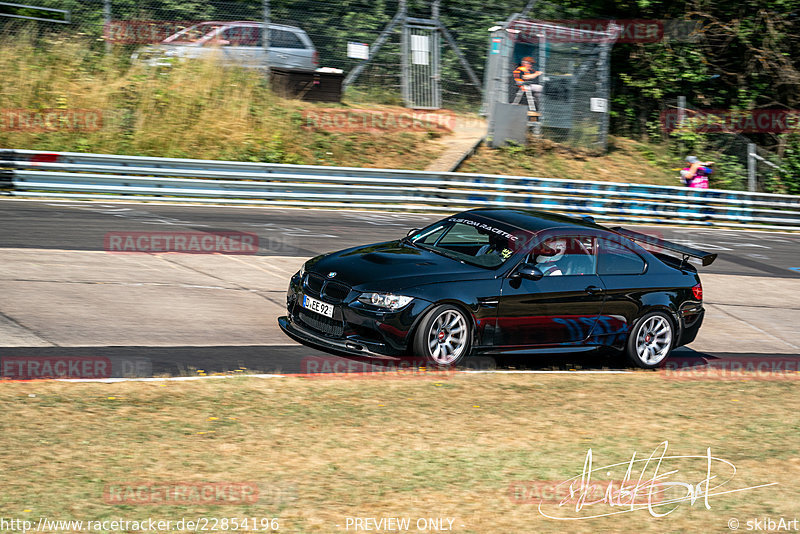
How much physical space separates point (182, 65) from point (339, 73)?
4.10 m

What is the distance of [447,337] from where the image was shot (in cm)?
827

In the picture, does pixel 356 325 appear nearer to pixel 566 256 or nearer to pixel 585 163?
pixel 566 256

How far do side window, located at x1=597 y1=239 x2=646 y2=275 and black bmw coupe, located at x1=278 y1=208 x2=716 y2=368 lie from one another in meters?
0.01

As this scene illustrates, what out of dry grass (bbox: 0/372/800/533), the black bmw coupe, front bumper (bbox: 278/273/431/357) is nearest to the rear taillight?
the black bmw coupe

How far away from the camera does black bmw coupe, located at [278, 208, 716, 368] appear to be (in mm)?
8062

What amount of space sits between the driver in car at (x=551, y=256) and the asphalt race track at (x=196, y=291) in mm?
902

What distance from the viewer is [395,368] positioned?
818cm

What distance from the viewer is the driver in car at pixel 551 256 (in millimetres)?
8898

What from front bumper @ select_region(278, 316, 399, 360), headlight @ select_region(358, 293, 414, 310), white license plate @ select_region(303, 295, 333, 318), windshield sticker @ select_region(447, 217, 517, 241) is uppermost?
windshield sticker @ select_region(447, 217, 517, 241)

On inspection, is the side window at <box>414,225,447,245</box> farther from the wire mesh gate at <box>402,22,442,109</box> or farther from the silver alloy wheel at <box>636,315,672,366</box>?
the wire mesh gate at <box>402,22,442,109</box>

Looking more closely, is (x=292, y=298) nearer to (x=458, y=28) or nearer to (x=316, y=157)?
(x=316, y=157)

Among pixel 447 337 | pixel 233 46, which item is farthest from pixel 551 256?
pixel 233 46

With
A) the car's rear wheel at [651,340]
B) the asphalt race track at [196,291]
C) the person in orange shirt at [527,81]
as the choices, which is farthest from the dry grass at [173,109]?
the car's rear wheel at [651,340]

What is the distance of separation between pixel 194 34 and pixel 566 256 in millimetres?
16155
